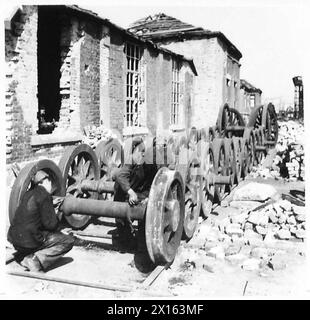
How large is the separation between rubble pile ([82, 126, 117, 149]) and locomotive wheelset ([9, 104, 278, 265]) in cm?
137

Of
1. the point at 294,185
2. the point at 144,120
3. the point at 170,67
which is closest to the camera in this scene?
the point at 294,185

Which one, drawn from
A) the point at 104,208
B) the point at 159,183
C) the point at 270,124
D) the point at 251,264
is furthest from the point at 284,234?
the point at 270,124

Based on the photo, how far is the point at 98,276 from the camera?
4.89m

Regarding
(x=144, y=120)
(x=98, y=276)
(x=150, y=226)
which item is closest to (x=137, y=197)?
(x=150, y=226)

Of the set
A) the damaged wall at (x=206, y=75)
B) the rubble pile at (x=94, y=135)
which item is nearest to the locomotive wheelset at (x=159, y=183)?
the rubble pile at (x=94, y=135)

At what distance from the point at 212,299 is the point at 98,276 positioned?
174 centimetres

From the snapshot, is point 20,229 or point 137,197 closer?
point 20,229

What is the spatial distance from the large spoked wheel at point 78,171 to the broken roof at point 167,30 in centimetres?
1129

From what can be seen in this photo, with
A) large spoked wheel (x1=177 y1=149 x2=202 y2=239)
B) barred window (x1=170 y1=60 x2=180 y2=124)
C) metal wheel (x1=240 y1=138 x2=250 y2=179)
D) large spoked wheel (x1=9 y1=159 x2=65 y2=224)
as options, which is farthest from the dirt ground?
barred window (x1=170 y1=60 x2=180 y2=124)

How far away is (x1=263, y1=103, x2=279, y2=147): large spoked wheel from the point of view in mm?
13047

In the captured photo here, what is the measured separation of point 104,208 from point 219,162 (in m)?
3.93

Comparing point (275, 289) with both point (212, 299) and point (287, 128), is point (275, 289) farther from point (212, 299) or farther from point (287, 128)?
point (287, 128)

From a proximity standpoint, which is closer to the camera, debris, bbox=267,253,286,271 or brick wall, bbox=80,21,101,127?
debris, bbox=267,253,286,271

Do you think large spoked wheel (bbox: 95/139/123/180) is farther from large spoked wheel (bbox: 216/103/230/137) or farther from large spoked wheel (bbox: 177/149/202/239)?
large spoked wheel (bbox: 216/103/230/137)
